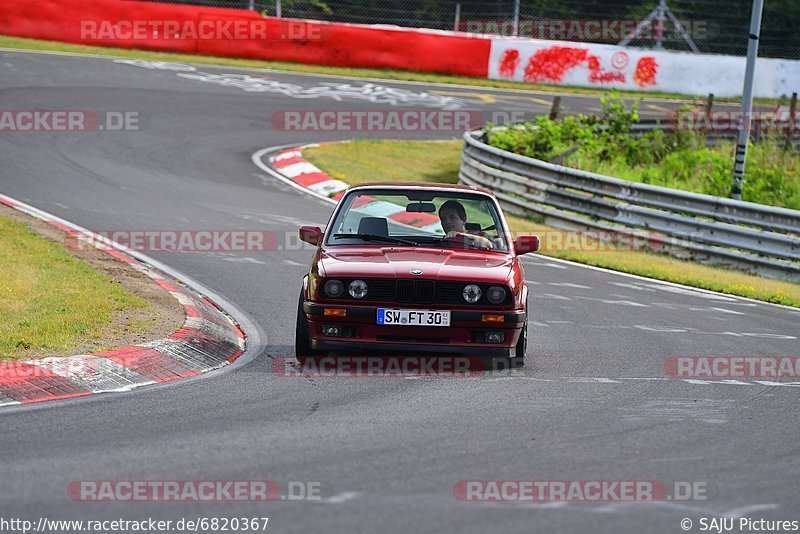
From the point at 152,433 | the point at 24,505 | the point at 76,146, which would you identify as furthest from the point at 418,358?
the point at 76,146

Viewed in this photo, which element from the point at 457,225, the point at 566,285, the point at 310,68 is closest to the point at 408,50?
the point at 310,68

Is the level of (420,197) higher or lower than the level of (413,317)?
higher

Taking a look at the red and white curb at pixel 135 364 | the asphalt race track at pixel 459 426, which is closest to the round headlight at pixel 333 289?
the asphalt race track at pixel 459 426

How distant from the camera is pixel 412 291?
27.1ft

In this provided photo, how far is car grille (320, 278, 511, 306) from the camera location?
8.27 m

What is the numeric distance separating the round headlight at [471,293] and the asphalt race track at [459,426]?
0.59 meters

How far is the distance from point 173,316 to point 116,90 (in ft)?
53.4

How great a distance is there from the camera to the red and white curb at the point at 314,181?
1667cm

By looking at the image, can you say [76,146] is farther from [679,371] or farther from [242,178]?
[679,371]

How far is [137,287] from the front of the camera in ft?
35.4

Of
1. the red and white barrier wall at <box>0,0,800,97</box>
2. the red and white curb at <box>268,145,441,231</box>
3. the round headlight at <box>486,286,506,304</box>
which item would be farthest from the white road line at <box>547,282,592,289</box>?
the red and white barrier wall at <box>0,0,800,97</box>

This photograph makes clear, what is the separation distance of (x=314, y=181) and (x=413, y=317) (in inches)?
467

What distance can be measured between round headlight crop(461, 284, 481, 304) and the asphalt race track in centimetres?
59

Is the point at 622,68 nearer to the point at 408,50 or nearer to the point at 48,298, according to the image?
the point at 408,50
